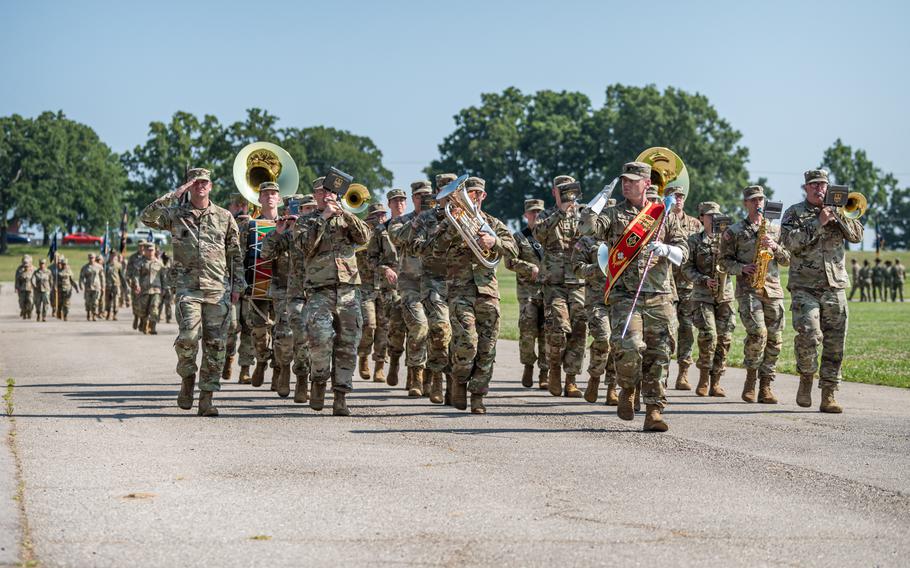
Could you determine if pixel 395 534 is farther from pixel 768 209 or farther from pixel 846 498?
pixel 768 209

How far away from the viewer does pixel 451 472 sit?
Answer: 8.59 m

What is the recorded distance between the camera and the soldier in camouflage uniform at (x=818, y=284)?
1251 cm

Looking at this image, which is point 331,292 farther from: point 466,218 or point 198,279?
point 466,218

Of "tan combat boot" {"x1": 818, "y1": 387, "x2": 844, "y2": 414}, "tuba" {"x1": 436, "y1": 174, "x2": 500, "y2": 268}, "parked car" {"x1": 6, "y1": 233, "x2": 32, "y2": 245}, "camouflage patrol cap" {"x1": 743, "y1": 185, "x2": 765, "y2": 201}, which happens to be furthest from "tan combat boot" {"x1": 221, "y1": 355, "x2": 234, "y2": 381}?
"parked car" {"x1": 6, "y1": 233, "x2": 32, "y2": 245}

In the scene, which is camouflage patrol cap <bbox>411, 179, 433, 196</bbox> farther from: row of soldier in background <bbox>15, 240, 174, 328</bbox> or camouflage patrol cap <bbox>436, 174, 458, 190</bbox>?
row of soldier in background <bbox>15, 240, 174, 328</bbox>

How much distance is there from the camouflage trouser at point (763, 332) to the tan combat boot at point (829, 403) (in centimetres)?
111

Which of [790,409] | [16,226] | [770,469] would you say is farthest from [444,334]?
[16,226]

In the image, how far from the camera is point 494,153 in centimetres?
11588

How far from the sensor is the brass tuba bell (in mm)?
14945

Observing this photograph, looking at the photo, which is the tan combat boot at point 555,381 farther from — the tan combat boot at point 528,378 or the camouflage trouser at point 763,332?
the camouflage trouser at point 763,332

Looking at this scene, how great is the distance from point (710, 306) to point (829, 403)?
2.57 m

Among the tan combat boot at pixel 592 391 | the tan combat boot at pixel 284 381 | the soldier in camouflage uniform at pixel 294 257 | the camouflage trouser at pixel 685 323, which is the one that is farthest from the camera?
the camouflage trouser at pixel 685 323

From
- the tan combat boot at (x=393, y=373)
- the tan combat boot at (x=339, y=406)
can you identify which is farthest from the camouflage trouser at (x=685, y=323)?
the tan combat boot at (x=339, y=406)

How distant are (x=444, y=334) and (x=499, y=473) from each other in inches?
157
